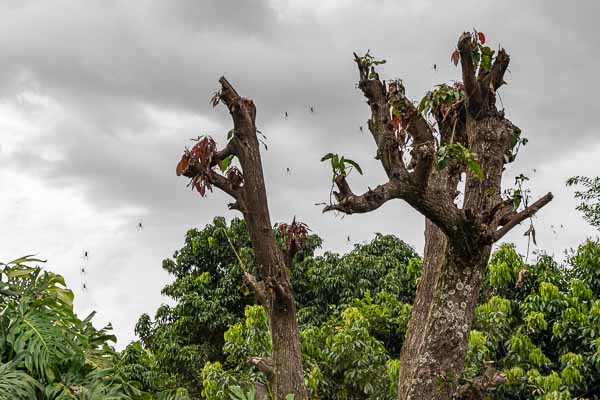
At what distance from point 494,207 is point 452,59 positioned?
0.88 metres

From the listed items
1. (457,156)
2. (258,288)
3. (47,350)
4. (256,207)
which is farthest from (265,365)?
(47,350)

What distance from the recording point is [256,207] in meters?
3.97

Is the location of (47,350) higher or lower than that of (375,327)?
lower

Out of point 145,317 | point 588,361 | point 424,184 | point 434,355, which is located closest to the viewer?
point 424,184

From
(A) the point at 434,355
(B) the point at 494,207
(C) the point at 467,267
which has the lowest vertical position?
(A) the point at 434,355

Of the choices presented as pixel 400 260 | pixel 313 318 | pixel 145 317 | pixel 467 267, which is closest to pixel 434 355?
pixel 467 267

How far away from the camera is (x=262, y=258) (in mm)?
3977

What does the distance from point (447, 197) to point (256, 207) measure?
984mm

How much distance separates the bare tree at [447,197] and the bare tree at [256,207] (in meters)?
0.57

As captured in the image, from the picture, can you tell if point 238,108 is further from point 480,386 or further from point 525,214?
point 480,386

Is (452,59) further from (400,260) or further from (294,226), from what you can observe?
(400,260)

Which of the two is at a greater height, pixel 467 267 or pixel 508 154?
pixel 508 154

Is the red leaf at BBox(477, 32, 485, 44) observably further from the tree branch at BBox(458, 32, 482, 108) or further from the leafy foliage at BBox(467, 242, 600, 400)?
the leafy foliage at BBox(467, 242, 600, 400)

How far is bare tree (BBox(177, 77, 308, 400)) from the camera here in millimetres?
3895
